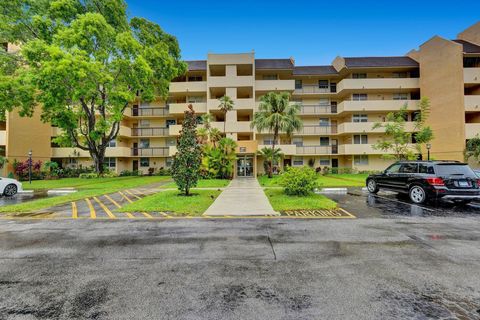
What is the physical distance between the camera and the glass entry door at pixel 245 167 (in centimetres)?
2780

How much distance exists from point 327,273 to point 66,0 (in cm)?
2792

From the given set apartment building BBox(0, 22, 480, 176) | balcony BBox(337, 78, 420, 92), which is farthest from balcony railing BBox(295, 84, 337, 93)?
balcony BBox(337, 78, 420, 92)

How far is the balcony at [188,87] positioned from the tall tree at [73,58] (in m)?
5.70

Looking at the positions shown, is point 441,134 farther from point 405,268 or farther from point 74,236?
point 74,236

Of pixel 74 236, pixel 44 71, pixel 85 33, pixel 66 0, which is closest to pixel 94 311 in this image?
pixel 74 236

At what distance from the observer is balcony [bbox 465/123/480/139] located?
23828 mm

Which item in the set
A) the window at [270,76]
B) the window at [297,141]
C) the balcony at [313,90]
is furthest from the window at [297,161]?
the window at [270,76]

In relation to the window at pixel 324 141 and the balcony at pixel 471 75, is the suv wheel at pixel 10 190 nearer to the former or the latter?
the window at pixel 324 141

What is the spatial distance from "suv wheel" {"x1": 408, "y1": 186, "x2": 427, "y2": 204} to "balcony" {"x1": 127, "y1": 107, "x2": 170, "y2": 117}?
2933 centimetres

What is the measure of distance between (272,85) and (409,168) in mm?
21490

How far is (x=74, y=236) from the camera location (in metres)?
5.79

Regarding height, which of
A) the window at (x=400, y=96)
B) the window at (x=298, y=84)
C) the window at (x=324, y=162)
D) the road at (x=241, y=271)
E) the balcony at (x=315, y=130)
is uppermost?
the window at (x=298, y=84)

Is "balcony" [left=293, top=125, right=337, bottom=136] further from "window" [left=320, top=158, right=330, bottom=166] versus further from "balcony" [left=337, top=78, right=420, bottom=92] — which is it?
"balcony" [left=337, top=78, right=420, bottom=92]

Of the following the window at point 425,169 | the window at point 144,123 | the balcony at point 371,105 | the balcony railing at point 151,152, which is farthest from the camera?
the window at point 144,123
